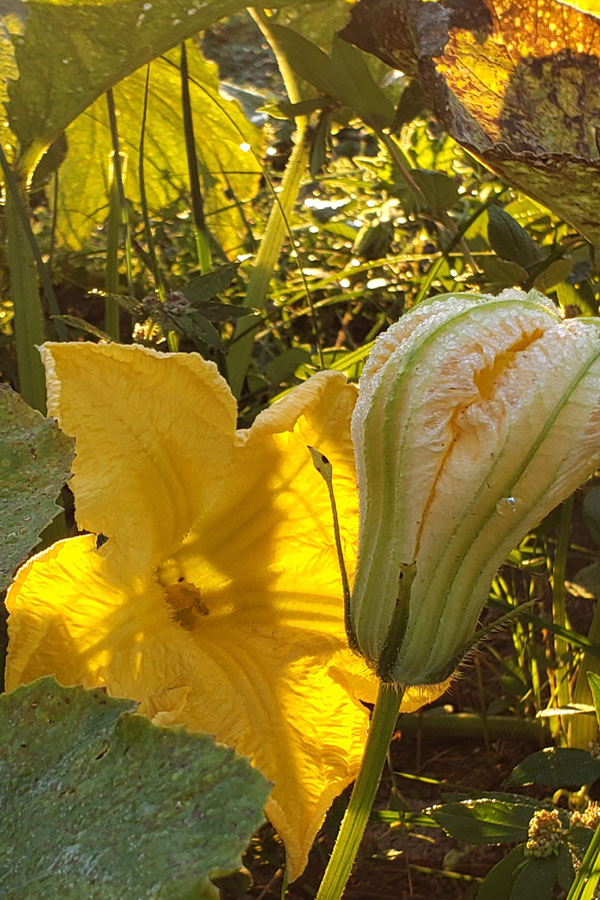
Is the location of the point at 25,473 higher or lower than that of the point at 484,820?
higher

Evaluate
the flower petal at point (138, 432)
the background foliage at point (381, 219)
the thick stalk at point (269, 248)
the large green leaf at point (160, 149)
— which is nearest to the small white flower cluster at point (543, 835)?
the background foliage at point (381, 219)

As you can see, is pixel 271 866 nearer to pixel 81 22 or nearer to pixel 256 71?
pixel 81 22

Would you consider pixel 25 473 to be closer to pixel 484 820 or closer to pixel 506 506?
pixel 506 506

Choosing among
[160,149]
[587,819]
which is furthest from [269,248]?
[587,819]

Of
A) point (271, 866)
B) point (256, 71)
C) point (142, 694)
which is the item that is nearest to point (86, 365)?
point (142, 694)

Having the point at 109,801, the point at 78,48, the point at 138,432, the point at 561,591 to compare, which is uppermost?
the point at 78,48

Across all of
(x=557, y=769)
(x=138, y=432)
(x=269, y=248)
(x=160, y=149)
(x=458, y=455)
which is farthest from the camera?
(x=160, y=149)
